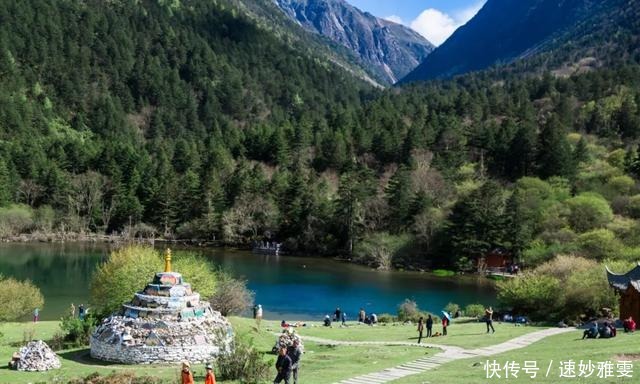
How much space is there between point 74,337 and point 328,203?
79193 millimetres

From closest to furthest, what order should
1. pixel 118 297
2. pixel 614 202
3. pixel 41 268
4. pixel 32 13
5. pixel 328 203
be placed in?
1. pixel 118 297
2. pixel 41 268
3. pixel 614 202
4. pixel 328 203
5. pixel 32 13

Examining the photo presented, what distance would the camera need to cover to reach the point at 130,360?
29.6m

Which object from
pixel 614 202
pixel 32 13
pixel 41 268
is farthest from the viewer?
pixel 32 13

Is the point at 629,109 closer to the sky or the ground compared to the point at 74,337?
closer to the sky

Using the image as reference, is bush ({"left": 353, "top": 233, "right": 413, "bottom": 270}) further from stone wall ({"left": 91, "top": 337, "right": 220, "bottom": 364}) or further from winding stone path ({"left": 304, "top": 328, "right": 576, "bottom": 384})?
stone wall ({"left": 91, "top": 337, "right": 220, "bottom": 364})

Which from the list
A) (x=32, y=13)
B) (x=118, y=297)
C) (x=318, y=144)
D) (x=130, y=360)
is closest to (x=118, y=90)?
(x=32, y=13)

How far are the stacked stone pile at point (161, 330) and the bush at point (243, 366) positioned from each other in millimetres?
2478

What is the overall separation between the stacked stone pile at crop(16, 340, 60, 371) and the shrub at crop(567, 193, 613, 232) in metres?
70.6

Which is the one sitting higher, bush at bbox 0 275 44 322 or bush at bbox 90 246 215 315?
bush at bbox 90 246 215 315

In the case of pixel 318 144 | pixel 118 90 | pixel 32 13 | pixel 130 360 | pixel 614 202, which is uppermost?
pixel 32 13

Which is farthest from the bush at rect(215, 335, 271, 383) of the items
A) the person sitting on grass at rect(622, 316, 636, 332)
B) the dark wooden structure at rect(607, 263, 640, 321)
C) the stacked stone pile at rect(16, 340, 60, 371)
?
the dark wooden structure at rect(607, 263, 640, 321)

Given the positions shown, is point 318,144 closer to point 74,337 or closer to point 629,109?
point 629,109

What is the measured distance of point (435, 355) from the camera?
31.3m

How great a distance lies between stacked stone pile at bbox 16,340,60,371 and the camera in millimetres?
27328
